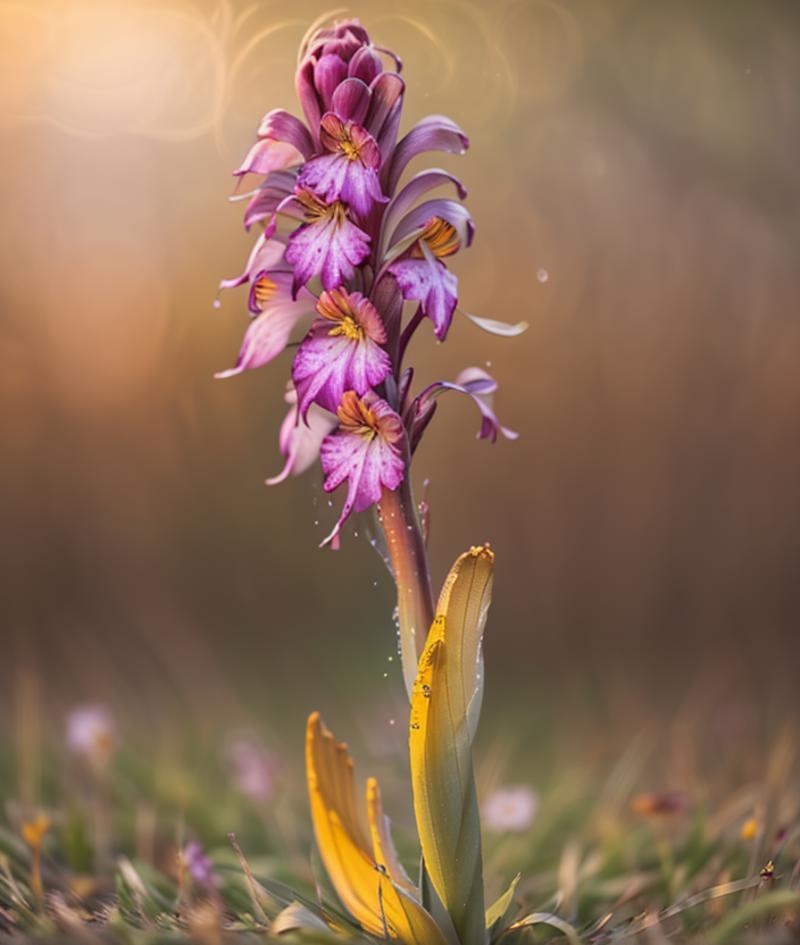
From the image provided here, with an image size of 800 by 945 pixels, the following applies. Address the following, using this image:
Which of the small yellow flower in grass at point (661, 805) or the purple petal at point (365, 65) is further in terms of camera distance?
the small yellow flower in grass at point (661, 805)

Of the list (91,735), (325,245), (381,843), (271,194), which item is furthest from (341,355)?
(91,735)

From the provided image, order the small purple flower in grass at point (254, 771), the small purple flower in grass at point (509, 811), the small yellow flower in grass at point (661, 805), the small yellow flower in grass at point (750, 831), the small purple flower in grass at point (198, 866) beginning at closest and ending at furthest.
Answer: the small purple flower in grass at point (198, 866)
the small yellow flower in grass at point (750, 831)
the small yellow flower in grass at point (661, 805)
the small purple flower in grass at point (509, 811)
the small purple flower in grass at point (254, 771)

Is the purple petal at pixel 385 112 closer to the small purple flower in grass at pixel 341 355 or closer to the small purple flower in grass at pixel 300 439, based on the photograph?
the small purple flower in grass at pixel 341 355

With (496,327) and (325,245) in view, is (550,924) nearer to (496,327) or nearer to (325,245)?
(496,327)

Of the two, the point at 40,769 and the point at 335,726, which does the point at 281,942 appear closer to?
the point at 40,769

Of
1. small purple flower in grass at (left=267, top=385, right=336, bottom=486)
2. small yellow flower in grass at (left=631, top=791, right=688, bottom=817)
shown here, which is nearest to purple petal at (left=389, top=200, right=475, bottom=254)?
small purple flower in grass at (left=267, top=385, right=336, bottom=486)

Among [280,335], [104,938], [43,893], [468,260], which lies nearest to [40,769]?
[43,893]

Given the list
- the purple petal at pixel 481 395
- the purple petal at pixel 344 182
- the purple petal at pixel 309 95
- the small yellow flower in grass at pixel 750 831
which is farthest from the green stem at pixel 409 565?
the small yellow flower in grass at pixel 750 831
